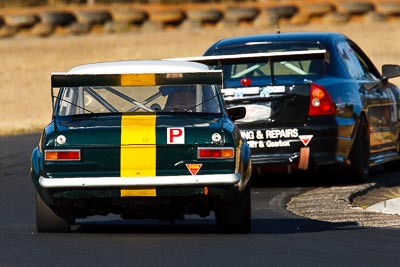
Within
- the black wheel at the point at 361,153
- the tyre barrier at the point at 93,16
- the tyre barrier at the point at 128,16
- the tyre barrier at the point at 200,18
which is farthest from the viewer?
the tyre barrier at the point at 200,18

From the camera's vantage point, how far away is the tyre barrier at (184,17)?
40000 millimetres

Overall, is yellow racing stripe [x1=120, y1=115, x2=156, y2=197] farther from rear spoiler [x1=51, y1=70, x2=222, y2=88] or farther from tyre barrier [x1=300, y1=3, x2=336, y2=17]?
tyre barrier [x1=300, y1=3, x2=336, y2=17]

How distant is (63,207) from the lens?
9.03 meters

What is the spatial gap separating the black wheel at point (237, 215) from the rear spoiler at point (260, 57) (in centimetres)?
278

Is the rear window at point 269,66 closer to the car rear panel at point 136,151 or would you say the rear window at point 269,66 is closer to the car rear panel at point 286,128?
the car rear panel at point 286,128

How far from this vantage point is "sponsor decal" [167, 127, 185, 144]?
8.87 meters

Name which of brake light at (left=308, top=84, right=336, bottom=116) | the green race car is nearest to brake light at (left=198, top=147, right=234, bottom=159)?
the green race car

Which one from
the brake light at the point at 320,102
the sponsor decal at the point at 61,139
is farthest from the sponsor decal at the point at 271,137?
the sponsor decal at the point at 61,139

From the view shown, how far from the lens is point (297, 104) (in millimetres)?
12695

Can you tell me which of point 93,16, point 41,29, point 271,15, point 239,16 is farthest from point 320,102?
point 93,16

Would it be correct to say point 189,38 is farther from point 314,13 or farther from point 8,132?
point 8,132

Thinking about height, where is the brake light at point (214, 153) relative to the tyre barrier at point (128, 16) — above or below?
above

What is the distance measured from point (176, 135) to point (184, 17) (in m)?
32.6

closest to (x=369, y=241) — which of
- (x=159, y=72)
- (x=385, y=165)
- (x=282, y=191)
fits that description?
(x=159, y=72)
